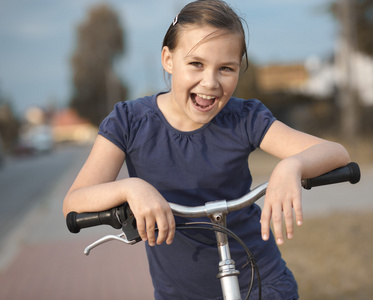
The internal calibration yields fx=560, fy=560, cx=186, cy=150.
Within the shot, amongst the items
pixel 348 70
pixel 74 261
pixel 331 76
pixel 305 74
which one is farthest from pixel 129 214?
pixel 305 74

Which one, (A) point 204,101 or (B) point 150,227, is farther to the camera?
(A) point 204,101

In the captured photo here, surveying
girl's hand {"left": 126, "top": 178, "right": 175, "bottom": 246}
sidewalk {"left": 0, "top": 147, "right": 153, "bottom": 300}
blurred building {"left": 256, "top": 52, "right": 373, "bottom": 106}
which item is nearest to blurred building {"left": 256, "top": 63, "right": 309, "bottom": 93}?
blurred building {"left": 256, "top": 52, "right": 373, "bottom": 106}

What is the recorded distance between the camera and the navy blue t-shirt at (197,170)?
6.43 ft

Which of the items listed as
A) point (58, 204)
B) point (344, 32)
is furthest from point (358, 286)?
point (344, 32)

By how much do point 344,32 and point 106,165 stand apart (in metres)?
15.4

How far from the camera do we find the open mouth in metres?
1.80

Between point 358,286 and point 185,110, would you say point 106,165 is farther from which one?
point 358,286

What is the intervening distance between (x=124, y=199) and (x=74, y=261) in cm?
545

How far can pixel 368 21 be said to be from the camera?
72.1 feet

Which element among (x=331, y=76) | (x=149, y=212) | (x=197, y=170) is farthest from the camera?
(x=331, y=76)

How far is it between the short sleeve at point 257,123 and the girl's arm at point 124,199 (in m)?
0.52

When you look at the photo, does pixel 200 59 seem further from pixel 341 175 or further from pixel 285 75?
pixel 285 75

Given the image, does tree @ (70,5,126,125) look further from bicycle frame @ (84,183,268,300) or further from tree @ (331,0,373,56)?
bicycle frame @ (84,183,268,300)

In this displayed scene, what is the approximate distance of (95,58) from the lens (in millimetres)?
61875
